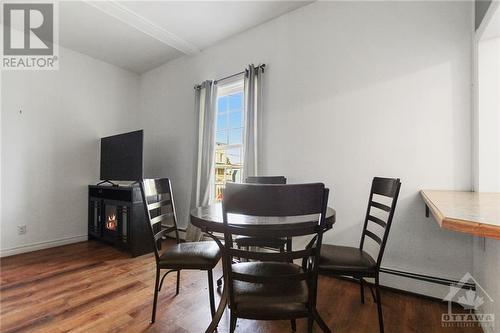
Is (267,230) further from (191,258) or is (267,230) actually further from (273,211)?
(191,258)

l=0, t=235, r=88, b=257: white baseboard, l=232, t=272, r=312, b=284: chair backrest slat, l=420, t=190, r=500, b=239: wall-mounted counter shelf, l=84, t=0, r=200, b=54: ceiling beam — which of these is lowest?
l=0, t=235, r=88, b=257: white baseboard

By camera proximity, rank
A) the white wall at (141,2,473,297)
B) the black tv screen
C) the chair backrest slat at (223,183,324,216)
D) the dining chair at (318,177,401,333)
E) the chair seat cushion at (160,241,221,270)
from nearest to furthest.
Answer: the chair backrest slat at (223,183,324,216) → the dining chair at (318,177,401,333) → the chair seat cushion at (160,241,221,270) → the white wall at (141,2,473,297) → the black tv screen

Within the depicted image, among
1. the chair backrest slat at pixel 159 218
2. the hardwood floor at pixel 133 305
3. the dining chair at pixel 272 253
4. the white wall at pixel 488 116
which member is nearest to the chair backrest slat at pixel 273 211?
the dining chair at pixel 272 253

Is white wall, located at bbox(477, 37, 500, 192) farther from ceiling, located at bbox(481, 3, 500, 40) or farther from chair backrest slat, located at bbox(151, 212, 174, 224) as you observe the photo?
chair backrest slat, located at bbox(151, 212, 174, 224)

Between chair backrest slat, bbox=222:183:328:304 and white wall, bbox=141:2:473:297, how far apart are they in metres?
1.36

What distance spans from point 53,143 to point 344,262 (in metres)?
4.03

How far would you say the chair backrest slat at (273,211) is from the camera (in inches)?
38.6

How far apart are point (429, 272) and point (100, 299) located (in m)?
2.66

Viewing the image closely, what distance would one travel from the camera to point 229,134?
10.8 ft

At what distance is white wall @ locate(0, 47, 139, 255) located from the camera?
2992 mm

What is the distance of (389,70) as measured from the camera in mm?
2090

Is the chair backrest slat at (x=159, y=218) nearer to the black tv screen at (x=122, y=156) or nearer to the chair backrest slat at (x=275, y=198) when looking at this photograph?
the chair backrest slat at (x=275, y=198)

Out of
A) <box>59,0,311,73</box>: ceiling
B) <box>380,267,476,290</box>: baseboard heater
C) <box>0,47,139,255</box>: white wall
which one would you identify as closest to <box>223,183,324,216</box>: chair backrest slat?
<box>380,267,476,290</box>: baseboard heater

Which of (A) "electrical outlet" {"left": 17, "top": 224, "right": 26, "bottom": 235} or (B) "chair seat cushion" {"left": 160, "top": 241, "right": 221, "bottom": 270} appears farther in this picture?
(A) "electrical outlet" {"left": 17, "top": 224, "right": 26, "bottom": 235}
